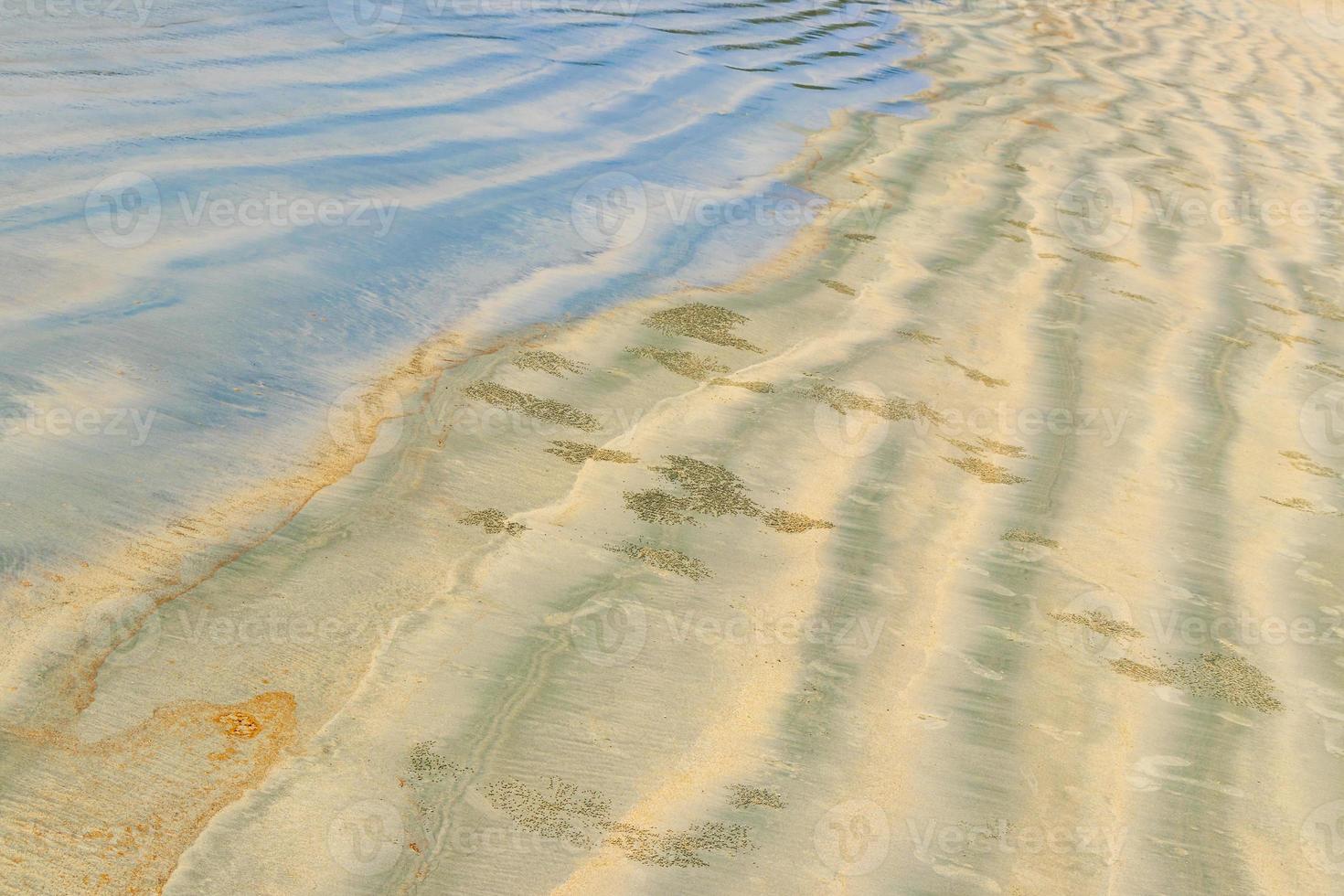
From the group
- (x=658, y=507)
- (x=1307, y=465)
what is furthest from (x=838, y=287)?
(x=658, y=507)

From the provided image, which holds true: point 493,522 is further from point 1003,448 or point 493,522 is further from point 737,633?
point 1003,448

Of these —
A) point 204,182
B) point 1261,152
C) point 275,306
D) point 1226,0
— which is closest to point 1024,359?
point 275,306

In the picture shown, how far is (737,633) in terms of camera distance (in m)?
2.55

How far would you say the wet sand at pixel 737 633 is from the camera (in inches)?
78.9

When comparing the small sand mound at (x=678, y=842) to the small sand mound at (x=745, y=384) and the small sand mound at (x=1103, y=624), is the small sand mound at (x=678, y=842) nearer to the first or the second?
the small sand mound at (x=1103, y=624)

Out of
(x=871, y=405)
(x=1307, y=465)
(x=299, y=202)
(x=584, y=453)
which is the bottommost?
(x=1307, y=465)

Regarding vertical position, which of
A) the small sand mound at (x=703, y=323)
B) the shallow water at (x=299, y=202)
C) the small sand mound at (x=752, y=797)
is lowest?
the small sand mound at (x=752, y=797)

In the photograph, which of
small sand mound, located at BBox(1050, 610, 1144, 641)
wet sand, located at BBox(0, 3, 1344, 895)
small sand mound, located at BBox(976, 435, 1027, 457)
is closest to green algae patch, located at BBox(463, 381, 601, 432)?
wet sand, located at BBox(0, 3, 1344, 895)

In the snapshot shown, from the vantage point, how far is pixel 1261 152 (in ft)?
24.8

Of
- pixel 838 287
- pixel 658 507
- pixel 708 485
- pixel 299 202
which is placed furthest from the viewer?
pixel 838 287

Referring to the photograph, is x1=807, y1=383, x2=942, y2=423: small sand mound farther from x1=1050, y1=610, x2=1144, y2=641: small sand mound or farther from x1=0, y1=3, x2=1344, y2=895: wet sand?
x1=1050, y1=610, x2=1144, y2=641: small sand mound

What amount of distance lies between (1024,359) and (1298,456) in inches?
31.4

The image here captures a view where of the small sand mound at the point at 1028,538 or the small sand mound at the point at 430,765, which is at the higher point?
the small sand mound at the point at 430,765

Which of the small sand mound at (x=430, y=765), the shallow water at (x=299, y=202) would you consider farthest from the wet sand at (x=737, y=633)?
the shallow water at (x=299, y=202)
